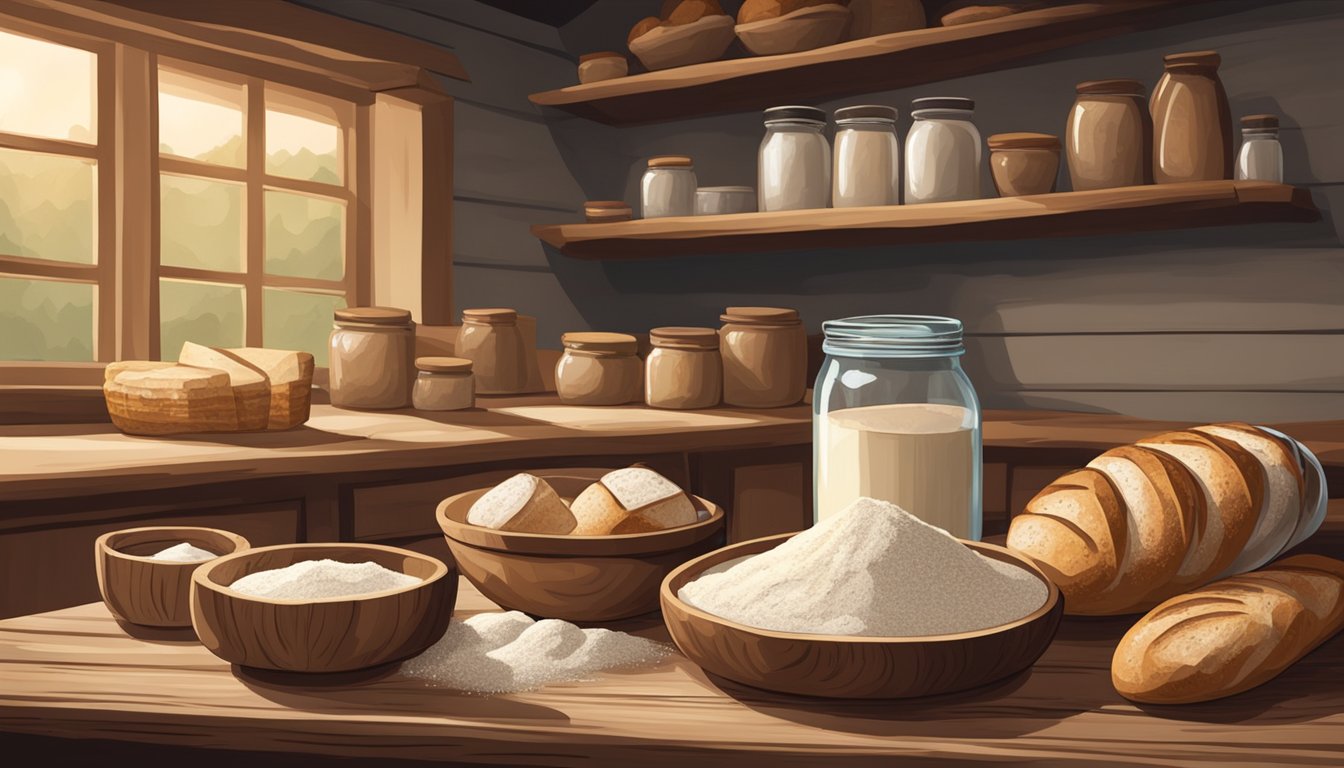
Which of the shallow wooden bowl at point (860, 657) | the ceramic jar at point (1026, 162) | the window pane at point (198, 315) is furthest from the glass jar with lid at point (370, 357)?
the shallow wooden bowl at point (860, 657)

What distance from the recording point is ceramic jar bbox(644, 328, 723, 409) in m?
2.41

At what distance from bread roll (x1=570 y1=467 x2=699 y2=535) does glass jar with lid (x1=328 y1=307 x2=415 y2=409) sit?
55.3 inches

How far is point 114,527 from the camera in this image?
152 centimetres

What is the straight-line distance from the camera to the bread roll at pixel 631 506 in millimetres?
932

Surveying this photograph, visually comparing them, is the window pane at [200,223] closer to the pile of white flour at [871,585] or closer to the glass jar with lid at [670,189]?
the glass jar with lid at [670,189]

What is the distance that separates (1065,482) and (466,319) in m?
1.84

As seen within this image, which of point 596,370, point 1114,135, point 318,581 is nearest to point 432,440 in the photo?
point 596,370

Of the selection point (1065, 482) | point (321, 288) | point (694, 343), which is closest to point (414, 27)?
point (321, 288)

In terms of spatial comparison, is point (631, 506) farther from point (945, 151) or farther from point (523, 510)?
point (945, 151)

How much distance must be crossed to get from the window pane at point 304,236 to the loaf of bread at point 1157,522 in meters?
2.16

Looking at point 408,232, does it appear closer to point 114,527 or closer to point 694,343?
point 694,343

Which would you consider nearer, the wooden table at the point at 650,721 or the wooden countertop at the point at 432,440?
the wooden table at the point at 650,721

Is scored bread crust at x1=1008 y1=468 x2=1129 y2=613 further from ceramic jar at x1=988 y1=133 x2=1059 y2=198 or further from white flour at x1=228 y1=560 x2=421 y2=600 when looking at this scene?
ceramic jar at x1=988 y1=133 x2=1059 y2=198

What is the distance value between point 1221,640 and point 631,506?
1.49 feet
